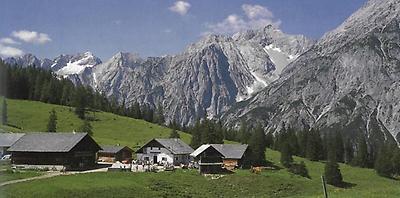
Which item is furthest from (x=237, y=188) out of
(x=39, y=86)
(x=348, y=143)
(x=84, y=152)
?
(x=39, y=86)

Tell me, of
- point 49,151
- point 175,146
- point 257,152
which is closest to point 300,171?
point 257,152

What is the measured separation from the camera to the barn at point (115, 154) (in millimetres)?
116938

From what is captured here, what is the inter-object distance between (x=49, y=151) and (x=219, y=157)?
3751 cm

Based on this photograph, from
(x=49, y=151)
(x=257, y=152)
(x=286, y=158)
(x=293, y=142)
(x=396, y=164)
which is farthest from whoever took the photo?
(x=293, y=142)

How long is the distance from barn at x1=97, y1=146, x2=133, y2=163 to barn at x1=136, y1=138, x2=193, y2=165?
3.36 metres

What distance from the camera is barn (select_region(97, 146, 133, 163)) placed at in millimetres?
116938

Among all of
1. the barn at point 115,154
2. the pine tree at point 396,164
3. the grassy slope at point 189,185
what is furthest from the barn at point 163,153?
the pine tree at point 396,164

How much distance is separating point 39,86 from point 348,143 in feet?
385

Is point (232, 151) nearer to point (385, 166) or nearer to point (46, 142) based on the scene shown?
point (385, 166)

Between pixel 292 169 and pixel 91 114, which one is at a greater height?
pixel 91 114

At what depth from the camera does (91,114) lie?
6708 inches

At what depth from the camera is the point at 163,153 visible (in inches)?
4616

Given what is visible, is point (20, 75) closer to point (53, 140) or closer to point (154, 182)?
point (53, 140)

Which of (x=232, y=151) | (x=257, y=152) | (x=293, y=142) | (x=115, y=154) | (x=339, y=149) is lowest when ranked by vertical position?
(x=115, y=154)
